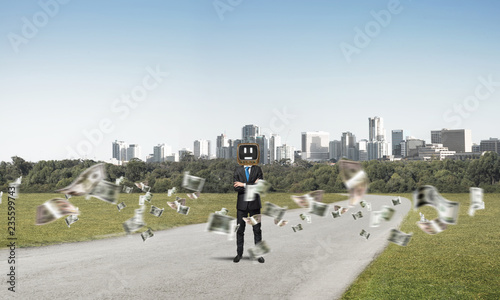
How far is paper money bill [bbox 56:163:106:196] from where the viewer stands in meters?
3.69

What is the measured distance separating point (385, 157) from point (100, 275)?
6.47m

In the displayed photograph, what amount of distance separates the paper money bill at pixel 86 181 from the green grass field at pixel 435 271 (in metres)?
4.02

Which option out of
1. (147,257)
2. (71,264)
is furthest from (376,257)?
(71,264)

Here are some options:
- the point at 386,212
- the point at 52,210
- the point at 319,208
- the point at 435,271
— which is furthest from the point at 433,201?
the point at 435,271

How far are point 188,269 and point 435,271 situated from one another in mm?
5827

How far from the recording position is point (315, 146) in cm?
1000

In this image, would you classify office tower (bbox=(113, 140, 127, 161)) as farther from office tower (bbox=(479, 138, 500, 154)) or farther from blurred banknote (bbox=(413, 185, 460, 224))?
office tower (bbox=(479, 138, 500, 154))

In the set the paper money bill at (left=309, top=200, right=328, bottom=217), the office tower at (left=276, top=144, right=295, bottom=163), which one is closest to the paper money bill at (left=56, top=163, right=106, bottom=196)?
the paper money bill at (left=309, top=200, right=328, bottom=217)

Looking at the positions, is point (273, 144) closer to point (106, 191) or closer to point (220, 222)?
point (220, 222)

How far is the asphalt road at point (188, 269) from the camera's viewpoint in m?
7.70

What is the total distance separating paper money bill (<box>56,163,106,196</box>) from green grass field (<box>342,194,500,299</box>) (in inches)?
158

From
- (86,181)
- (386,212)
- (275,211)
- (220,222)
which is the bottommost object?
(220,222)

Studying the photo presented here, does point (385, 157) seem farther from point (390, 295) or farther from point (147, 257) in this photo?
point (147, 257)

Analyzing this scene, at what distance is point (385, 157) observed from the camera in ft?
27.3
